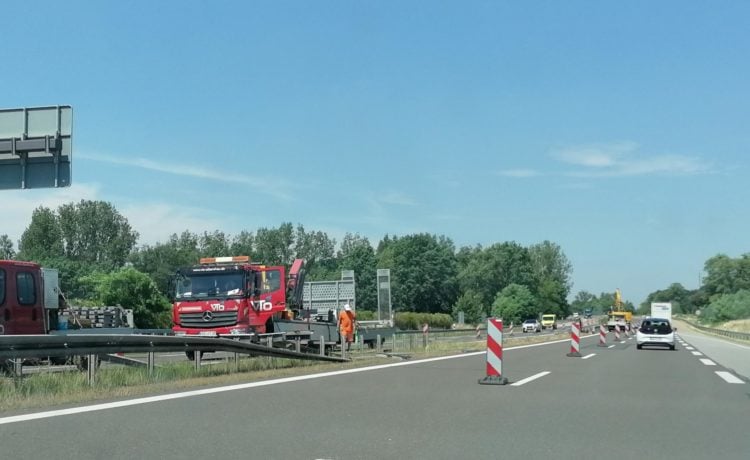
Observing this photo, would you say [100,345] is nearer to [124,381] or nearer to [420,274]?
[124,381]

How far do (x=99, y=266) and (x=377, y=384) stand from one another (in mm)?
96030

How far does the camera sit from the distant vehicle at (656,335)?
35.7 m

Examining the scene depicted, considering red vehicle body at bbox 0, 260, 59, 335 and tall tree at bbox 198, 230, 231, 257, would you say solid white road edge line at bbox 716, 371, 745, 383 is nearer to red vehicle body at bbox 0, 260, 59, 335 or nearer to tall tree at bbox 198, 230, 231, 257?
red vehicle body at bbox 0, 260, 59, 335

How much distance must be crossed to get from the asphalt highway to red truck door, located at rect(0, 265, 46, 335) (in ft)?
21.7

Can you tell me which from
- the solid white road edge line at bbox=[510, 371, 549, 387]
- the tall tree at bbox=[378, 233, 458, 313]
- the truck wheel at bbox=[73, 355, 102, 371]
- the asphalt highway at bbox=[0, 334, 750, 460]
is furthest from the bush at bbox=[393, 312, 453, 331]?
the asphalt highway at bbox=[0, 334, 750, 460]

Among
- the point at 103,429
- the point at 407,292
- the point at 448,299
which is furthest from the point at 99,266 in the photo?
the point at 103,429

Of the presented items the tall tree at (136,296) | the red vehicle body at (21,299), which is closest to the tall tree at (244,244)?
the tall tree at (136,296)

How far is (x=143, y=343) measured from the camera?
535 inches

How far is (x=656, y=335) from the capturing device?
1412 inches

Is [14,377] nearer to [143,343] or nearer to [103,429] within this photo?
[143,343]

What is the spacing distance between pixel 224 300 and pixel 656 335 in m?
22.5

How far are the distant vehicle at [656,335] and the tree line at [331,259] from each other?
55.9 m

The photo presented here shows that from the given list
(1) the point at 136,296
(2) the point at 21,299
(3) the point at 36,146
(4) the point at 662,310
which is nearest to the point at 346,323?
(2) the point at 21,299

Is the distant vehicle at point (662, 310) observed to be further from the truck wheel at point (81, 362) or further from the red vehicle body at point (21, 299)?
the truck wheel at point (81, 362)
